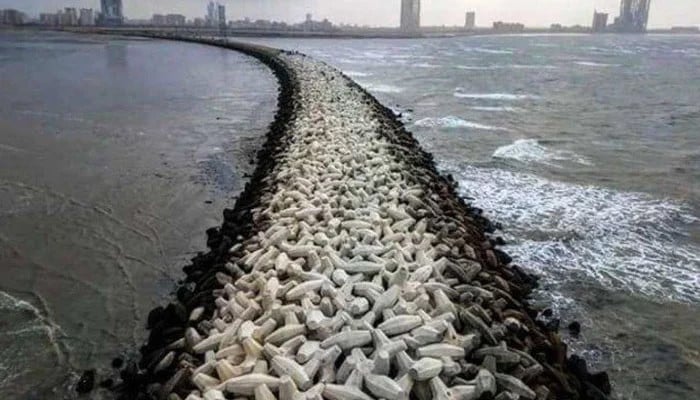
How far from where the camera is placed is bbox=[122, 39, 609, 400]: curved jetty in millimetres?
3354

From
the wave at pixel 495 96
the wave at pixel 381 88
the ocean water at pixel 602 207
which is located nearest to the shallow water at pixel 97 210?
the ocean water at pixel 602 207

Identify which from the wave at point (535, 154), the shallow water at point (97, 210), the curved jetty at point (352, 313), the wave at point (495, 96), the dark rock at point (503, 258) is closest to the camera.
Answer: the curved jetty at point (352, 313)

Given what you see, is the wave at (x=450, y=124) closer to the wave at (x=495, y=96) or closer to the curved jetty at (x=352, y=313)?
the wave at (x=495, y=96)

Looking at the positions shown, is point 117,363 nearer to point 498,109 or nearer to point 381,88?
point 498,109

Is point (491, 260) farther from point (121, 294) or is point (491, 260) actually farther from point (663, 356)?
point (121, 294)

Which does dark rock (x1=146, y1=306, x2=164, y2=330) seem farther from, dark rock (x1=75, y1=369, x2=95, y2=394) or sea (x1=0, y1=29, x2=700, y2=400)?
dark rock (x1=75, y1=369, x2=95, y2=394)

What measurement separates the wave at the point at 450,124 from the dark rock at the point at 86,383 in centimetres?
1293

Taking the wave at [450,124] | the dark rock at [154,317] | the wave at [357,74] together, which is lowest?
the dark rock at [154,317]

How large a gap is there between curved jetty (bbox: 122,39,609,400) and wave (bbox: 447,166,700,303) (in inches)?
27.9

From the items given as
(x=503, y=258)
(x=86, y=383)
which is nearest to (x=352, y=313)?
(x=86, y=383)

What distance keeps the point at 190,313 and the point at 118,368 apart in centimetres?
65

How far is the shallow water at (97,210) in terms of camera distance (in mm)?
4629

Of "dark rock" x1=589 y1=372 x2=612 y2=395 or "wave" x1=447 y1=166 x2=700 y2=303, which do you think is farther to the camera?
"wave" x1=447 y1=166 x2=700 y2=303

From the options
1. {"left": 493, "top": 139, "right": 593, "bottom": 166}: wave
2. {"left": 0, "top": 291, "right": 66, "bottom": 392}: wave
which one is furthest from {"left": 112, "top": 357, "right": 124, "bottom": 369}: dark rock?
{"left": 493, "top": 139, "right": 593, "bottom": 166}: wave
